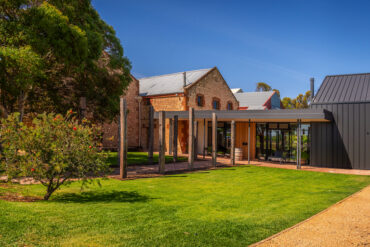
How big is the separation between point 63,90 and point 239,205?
457 inches

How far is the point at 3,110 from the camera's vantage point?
1195 centimetres

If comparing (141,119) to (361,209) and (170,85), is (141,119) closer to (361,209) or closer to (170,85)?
(170,85)

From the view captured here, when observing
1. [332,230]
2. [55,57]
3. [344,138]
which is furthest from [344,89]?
[55,57]

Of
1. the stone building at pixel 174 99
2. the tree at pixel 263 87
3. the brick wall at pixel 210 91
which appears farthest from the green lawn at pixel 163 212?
the tree at pixel 263 87

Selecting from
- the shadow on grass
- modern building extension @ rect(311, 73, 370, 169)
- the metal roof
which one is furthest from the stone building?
the shadow on grass

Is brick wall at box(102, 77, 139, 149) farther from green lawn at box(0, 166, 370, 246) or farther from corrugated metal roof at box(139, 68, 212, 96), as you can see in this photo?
green lawn at box(0, 166, 370, 246)

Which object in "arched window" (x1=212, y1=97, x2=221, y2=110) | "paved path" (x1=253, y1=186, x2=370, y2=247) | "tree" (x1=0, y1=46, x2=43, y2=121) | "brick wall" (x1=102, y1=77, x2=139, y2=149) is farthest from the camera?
"arched window" (x1=212, y1=97, x2=221, y2=110)

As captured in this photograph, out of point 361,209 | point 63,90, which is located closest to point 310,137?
point 361,209

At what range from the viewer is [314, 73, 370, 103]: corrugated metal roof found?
16.1m

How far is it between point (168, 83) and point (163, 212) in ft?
74.1

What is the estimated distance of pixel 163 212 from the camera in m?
6.20

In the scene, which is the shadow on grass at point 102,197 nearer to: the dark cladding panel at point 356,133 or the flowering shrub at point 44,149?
the flowering shrub at point 44,149

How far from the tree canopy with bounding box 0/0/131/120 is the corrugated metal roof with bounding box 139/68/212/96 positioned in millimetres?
9584

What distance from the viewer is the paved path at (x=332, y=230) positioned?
484cm
